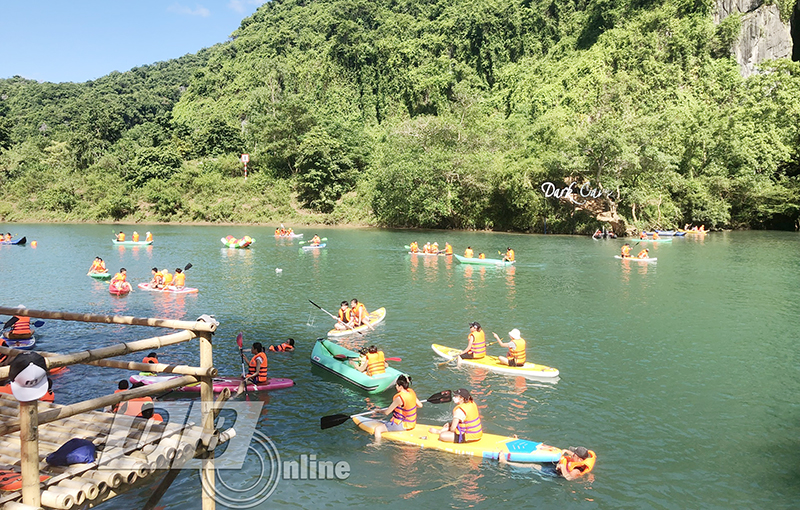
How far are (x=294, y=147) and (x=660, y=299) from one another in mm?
56602

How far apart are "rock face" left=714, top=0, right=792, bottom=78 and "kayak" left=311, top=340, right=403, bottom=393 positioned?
78.4 m

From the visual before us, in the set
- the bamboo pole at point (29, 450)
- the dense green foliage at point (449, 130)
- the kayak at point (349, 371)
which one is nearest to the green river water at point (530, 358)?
the kayak at point (349, 371)

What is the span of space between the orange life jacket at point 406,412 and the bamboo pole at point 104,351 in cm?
544

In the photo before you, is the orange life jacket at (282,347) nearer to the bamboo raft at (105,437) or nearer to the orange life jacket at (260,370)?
the orange life jacket at (260,370)

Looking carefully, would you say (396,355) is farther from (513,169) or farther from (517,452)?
(513,169)

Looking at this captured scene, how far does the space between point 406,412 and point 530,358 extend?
18.6ft

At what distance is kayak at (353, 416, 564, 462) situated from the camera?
9.29 m

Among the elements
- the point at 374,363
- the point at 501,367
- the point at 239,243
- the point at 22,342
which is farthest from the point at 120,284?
the point at 501,367

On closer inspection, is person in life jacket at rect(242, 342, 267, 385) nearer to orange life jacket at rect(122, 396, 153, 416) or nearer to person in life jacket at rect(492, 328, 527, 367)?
orange life jacket at rect(122, 396, 153, 416)

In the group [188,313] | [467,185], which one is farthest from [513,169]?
[188,313]

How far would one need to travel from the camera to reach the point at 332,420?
1051 centimetres

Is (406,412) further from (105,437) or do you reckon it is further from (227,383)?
(105,437)

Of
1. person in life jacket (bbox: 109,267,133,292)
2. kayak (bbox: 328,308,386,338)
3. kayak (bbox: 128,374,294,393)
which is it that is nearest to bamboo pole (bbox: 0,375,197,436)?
kayak (bbox: 128,374,294,393)

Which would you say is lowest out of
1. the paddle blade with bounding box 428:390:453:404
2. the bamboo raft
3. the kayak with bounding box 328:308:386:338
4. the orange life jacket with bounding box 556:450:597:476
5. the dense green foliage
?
the orange life jacket with bounding box 556:450:597:476
